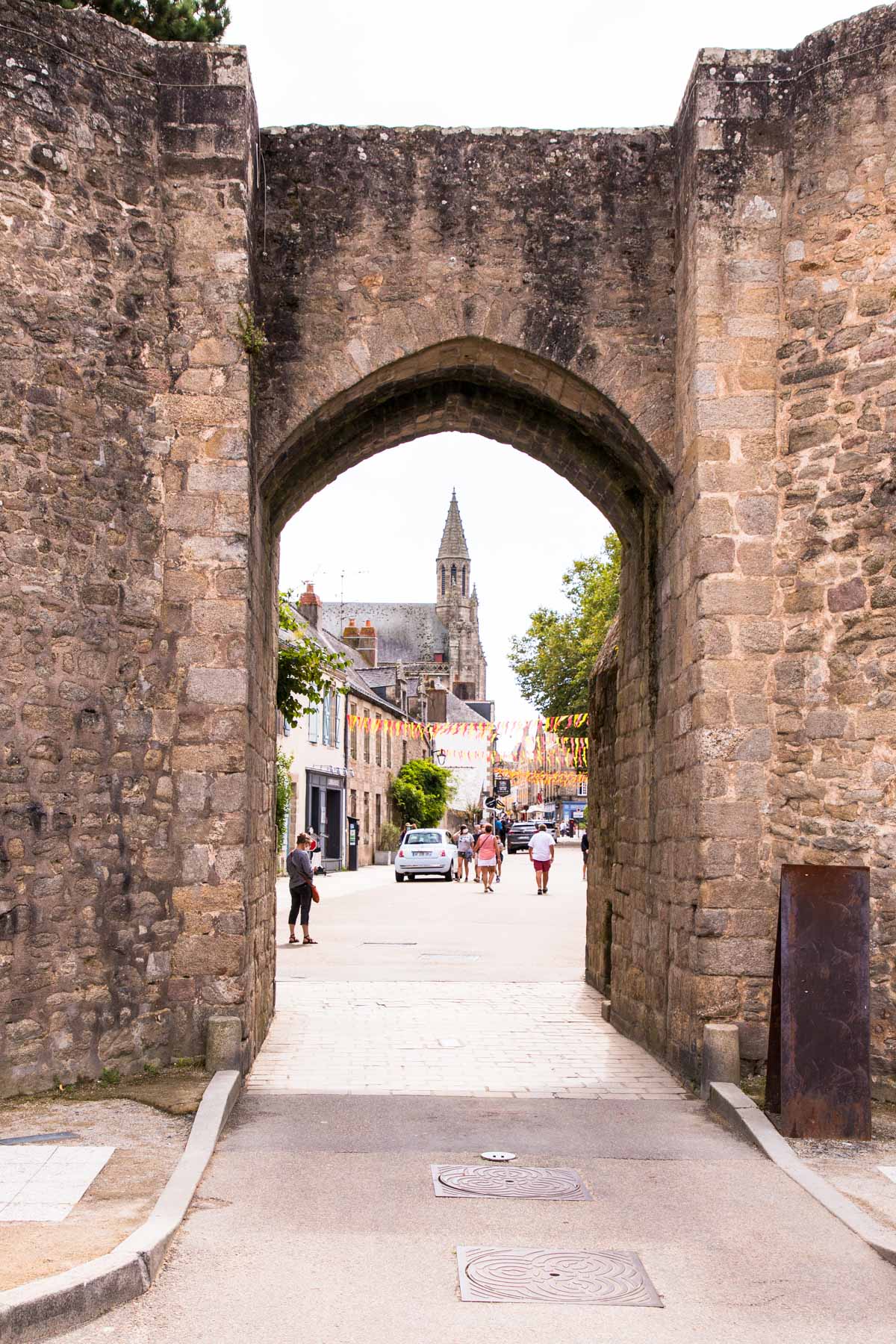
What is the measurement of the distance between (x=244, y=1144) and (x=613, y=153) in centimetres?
639

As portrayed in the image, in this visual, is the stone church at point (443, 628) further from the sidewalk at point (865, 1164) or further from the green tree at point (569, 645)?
the sidewalk at point (865, 1164)

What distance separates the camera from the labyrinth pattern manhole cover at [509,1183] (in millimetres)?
5289

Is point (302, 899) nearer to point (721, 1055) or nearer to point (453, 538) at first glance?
point (721, 1055)

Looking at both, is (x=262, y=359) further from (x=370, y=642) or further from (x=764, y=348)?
(x=370, y=642)

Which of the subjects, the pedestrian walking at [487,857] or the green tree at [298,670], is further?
the pedestrian walking at [487,857]

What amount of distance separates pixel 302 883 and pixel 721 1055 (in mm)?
8927

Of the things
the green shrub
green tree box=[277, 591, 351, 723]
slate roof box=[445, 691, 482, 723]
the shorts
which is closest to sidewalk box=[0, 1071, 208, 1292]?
green tree box=[277, 591, 351, 723]

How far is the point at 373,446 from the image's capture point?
9.81m

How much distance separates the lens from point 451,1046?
884cm

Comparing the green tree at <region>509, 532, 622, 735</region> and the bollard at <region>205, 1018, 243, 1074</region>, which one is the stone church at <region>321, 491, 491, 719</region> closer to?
the green tree at <region>509, 532, 622, 735</region>

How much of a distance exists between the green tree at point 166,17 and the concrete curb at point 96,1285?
41.6 ft

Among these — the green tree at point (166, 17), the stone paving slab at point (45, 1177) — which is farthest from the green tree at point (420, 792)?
the stone paving slab at point (45, 1177)

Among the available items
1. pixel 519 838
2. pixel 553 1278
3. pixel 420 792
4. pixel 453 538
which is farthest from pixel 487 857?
pixel 453 538

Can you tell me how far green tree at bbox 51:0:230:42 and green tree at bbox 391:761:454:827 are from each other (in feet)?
112
